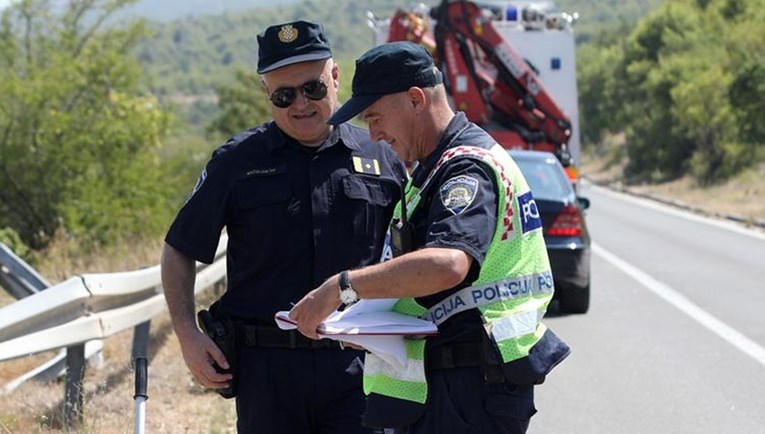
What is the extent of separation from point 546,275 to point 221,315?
135 centimetres

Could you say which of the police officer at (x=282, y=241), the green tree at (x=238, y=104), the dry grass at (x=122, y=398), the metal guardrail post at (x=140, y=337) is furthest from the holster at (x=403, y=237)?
the green tree at (x=238, y=104)

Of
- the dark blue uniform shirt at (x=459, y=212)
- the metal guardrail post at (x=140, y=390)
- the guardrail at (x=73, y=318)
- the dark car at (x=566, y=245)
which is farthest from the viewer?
the dark car at (x=566, y=245)

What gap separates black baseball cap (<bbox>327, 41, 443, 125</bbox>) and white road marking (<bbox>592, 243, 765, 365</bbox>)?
664cm

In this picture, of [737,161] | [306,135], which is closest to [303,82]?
[306,135]

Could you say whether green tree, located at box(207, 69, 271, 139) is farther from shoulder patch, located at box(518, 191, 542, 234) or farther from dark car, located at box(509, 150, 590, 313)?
shoulder patch, located at box(518, 191, 542, 234)

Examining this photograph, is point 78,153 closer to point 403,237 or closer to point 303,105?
point 303,105

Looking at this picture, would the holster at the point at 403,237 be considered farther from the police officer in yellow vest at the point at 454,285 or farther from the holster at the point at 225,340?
the holster at the point at 225,340

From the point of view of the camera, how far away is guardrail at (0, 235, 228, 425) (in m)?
5.65

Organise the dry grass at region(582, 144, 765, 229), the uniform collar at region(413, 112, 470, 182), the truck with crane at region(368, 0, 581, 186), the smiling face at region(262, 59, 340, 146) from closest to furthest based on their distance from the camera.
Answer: the uniform collar at region(413, 112, 470, 182) < the smiling face at region(262, 59, 340, 146) < the truck with crane at region(368, 0, 581, 186) < the dry grass at region(582, 144, 765, 229)

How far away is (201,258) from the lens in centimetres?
411

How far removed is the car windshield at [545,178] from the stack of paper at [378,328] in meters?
8.64

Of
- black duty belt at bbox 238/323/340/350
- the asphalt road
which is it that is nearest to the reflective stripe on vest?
black duty belt at bbox 238/323/340/350

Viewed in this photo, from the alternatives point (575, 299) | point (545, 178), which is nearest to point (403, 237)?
point (575, 299)

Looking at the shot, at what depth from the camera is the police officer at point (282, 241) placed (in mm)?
3992
